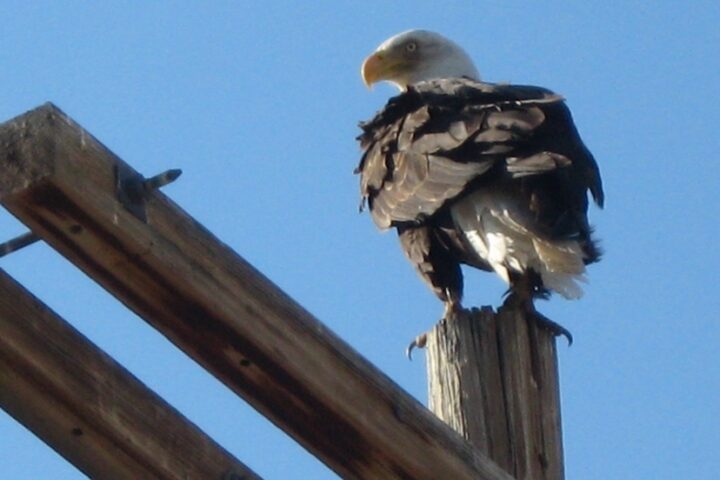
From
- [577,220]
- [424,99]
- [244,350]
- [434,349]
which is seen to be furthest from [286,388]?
[424,99]

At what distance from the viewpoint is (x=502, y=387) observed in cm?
407

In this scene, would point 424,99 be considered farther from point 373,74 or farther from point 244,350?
point 244,350

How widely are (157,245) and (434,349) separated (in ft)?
5.64

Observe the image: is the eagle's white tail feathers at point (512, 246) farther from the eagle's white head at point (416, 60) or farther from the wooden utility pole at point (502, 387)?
the eagle's white head at point (416, 60)

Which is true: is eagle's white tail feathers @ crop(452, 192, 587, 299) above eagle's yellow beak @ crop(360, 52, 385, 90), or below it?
below

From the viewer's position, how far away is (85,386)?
2.86 metres

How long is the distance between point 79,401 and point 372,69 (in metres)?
6.27

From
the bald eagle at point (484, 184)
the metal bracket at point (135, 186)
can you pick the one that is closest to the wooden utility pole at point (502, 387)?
the metal bracket at point (135, 186)

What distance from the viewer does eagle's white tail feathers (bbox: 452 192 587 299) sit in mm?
6285

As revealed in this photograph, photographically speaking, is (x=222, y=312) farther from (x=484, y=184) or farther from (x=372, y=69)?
(x=372, y=69)

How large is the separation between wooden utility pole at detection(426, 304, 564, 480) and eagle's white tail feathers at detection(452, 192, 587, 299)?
1.83m

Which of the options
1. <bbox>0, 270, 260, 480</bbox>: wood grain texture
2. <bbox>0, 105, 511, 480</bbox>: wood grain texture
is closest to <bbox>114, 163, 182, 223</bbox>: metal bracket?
<bbox>0, 105, 511, 480</bbox>: wood grain texture

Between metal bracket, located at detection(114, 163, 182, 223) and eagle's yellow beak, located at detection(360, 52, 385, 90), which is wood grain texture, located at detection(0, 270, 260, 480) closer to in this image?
metal bracket, located at detection(114, 163, 182, 223)

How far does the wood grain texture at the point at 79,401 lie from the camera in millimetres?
2822
